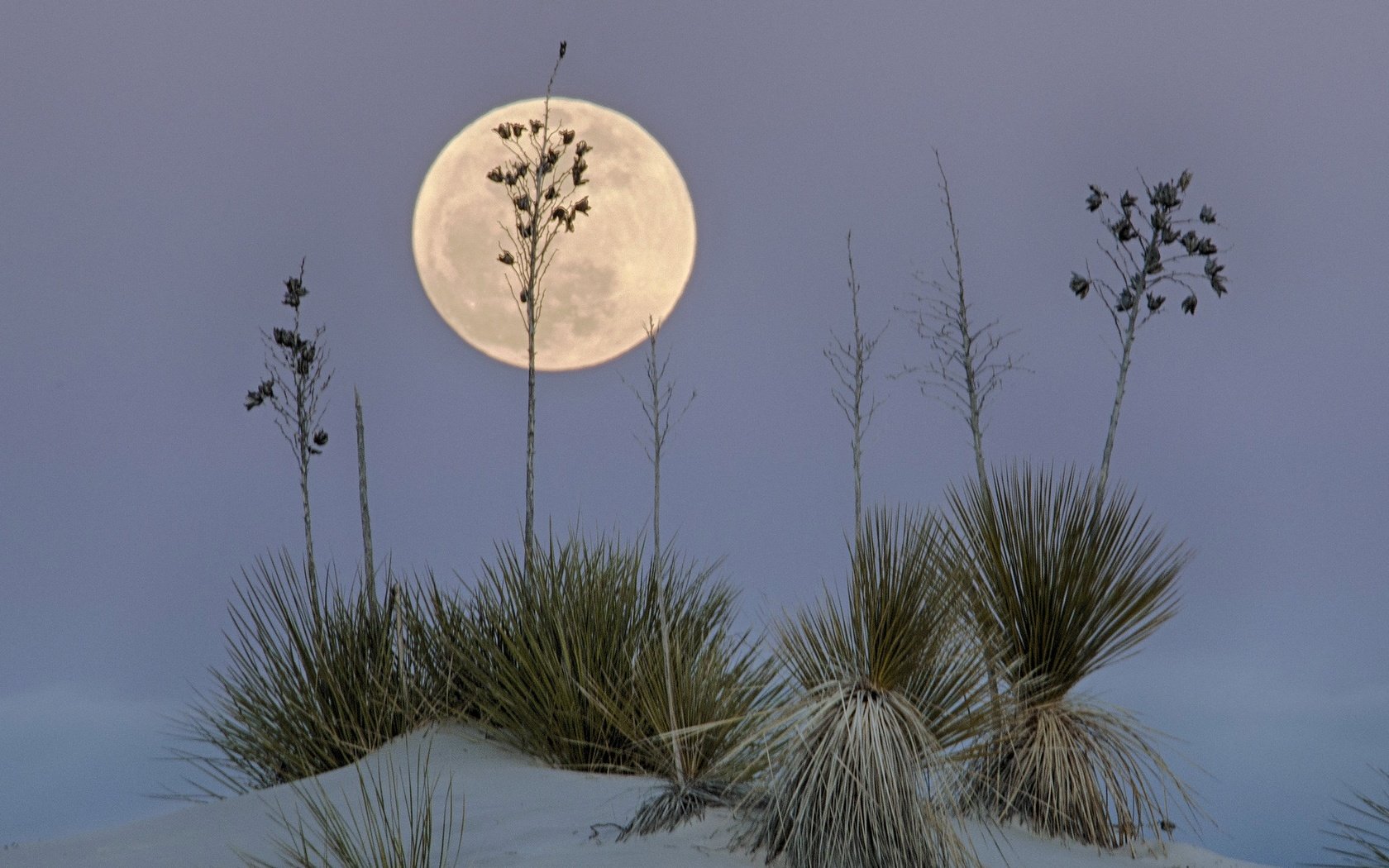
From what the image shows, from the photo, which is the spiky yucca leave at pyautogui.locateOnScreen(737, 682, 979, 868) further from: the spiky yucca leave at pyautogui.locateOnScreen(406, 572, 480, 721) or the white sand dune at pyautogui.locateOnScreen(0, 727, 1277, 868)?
the spiky yucca leave at pyautogui.locateOnScreen(406, 572, 480, 721)

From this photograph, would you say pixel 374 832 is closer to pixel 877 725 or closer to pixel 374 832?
pixel 374 832

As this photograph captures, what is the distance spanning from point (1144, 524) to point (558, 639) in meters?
3.24

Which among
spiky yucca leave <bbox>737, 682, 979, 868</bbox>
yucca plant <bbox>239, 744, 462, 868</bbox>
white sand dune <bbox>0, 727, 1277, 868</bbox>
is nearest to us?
yucca plant <bbox>239, 744, 462, 868</bbox>

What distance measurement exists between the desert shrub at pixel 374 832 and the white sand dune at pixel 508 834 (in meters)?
0.09

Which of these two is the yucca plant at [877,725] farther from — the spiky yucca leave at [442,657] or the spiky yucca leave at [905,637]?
the spiky yucca leave at [442,657]

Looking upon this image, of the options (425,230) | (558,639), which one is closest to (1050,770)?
(558,639)

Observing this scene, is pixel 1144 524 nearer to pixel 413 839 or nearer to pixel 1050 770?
pixel 1050 770

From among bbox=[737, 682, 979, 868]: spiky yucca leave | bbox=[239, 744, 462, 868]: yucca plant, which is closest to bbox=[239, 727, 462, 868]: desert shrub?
bbox=[239, 744, 462, 868]: yucca plant

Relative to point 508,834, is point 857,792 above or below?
above

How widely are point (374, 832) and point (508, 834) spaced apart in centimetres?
54

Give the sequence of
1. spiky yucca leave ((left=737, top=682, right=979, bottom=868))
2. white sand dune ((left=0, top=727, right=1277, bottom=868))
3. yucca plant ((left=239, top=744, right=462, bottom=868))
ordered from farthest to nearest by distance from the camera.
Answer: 1. white sand dune ((left=0, top=727, right=1277, bottom=868))
2. spiky yucca leave ((left=737, top=682, right=979, bottom=868))
3. yucca plant ((left=239, top=744, right=462, bottom=868))

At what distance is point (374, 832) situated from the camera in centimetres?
514

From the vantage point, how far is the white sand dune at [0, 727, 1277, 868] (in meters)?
4.82

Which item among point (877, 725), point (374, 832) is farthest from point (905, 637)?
point (374, 832)
